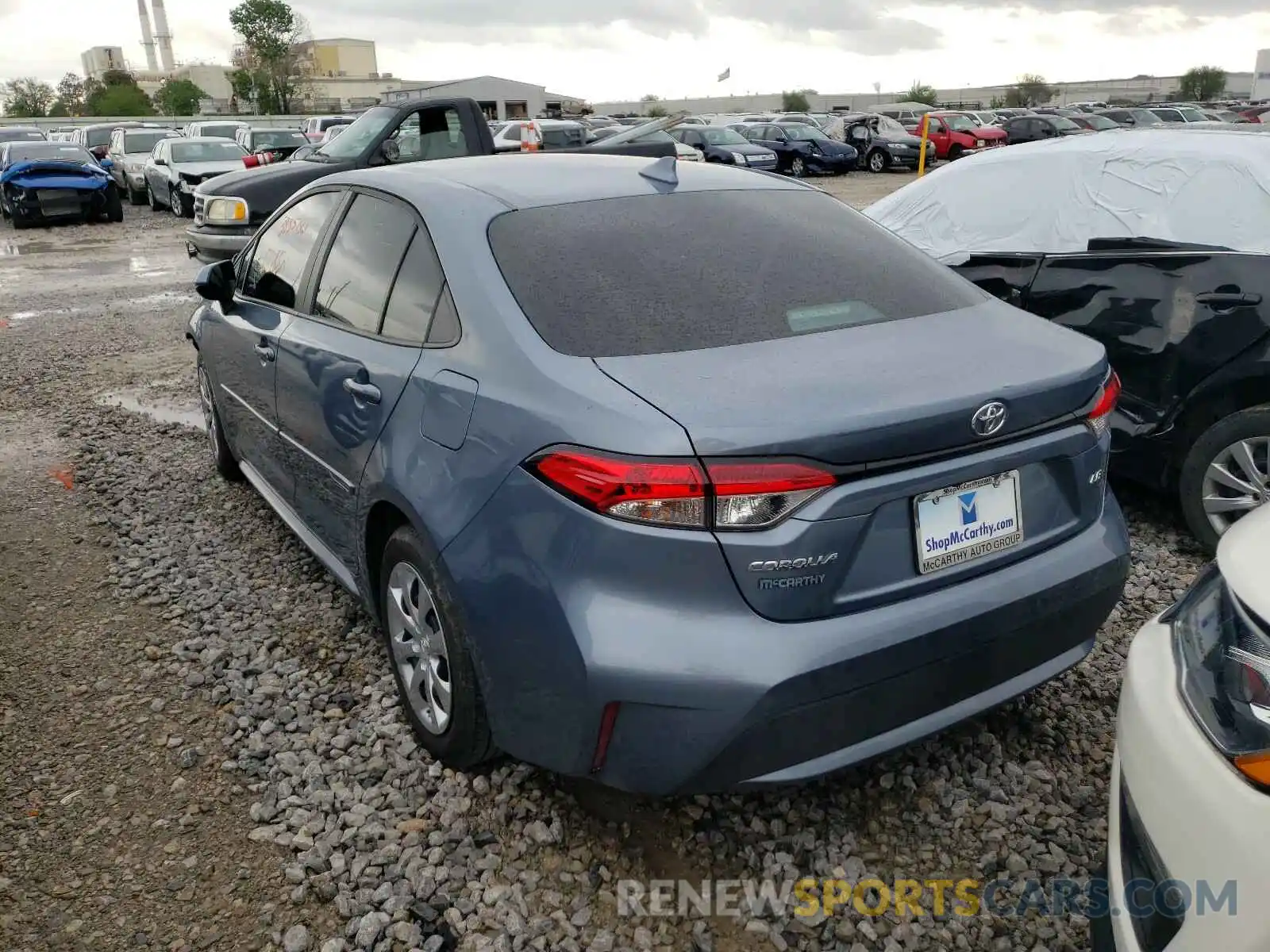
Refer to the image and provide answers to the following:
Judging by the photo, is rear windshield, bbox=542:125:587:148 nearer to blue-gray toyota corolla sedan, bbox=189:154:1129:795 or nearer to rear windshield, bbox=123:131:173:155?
rear windshield, bbox=123:131:173:155

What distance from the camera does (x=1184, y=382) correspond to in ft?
13.2

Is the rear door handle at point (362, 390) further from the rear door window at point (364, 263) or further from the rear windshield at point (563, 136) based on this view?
the rear windshield at point (563, 136)

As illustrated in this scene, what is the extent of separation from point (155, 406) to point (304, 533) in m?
3.82

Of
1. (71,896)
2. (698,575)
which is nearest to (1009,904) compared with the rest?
(698,575)

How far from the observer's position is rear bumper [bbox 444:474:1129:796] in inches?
80.7

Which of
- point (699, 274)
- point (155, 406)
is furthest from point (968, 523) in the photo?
point (155, 406)

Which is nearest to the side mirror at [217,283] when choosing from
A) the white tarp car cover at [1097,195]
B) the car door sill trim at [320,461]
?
the car door sill trim at [320,461]

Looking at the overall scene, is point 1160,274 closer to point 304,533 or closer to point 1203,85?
point 304,533

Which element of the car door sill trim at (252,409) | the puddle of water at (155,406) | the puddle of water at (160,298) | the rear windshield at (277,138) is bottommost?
the puddle of water at (160,298)

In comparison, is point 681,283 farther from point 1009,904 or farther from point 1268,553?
point 1009,904

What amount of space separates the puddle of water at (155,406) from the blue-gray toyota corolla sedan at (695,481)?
3829 millimetres

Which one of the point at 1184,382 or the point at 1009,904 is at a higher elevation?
the point at 1184,382

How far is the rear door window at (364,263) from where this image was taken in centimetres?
306

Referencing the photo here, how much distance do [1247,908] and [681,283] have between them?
1.84 meters
